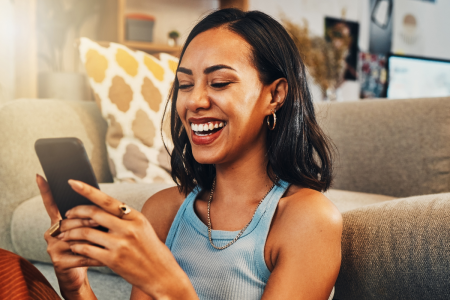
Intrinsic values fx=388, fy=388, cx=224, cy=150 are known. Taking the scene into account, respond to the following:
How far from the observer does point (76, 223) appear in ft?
1.65

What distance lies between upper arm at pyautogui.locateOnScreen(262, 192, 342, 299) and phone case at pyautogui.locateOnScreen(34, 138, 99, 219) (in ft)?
1.00

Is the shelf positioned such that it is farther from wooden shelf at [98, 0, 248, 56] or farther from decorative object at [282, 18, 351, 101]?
decorative object at [282, 18, 351, 101]

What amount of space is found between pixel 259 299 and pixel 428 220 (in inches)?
13.1

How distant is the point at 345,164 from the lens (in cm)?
155

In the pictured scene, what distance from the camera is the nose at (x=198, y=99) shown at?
2.23 feet

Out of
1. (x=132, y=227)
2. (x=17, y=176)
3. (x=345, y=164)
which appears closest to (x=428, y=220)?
(x=132, y=227)

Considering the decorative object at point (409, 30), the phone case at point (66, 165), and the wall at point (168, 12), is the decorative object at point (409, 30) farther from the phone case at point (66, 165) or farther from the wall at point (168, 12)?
the phone case at point (66, 165)

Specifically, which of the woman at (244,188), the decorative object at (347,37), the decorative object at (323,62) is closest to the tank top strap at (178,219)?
the woman at (244,188)

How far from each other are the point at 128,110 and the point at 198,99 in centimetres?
75

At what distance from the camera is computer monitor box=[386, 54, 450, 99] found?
2.61 meters

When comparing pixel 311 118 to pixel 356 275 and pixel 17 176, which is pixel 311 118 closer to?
pixel 356 275

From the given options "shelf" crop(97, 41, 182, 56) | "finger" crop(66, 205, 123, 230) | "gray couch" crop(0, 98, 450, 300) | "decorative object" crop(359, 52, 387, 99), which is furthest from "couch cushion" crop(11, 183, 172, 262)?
"decorative object" crop(359, 52, 387, 99)

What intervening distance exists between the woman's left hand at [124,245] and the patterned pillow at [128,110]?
2.73ft

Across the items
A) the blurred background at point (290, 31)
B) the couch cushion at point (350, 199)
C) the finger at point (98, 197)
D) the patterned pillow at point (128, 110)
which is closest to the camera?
the finger at point (98, 197)
